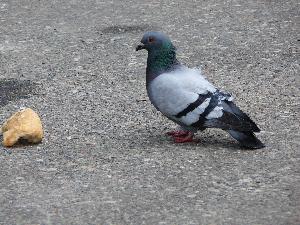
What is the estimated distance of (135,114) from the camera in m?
6.34

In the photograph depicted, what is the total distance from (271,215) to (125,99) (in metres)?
2.41

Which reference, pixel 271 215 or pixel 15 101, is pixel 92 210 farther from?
pixel 15 101

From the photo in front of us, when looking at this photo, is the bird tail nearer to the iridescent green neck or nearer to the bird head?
the iridescent green neck

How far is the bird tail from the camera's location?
5.46 meters

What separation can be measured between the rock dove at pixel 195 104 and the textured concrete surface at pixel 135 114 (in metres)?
0.17

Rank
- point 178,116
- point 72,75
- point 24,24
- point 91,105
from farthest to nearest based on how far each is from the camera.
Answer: point 24,24 < point 72,75 < point 91,105 < point 178,116

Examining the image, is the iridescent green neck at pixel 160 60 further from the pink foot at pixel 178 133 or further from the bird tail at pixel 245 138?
the bird tail at pixel 245 138

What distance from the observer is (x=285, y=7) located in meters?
9.23

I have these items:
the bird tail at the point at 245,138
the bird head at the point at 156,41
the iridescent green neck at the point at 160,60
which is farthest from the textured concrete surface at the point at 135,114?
the bird head at the point at 156,41

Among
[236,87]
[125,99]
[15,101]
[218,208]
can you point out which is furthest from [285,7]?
[218,208]

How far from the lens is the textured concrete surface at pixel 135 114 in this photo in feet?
15.6

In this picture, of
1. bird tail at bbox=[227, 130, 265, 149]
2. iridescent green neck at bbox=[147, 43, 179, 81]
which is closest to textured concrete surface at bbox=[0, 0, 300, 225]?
bird tail at bbox=[227, 130, 265, 149]

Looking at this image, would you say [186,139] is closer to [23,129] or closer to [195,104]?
[195,104]

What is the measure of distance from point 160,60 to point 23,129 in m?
1.08
